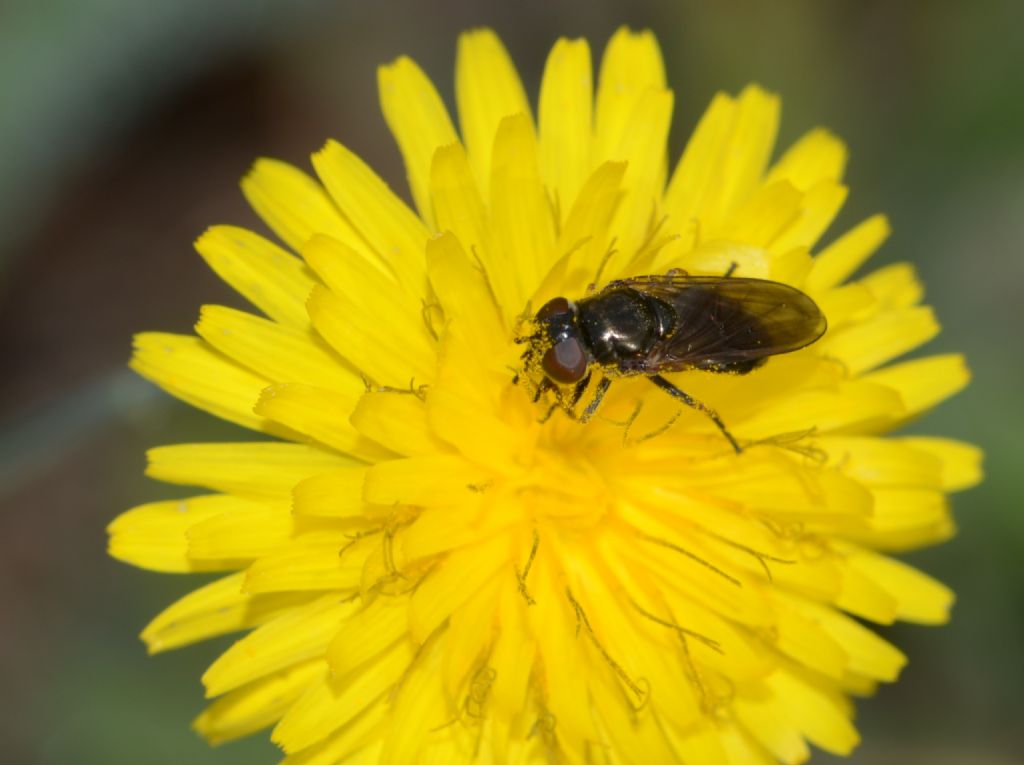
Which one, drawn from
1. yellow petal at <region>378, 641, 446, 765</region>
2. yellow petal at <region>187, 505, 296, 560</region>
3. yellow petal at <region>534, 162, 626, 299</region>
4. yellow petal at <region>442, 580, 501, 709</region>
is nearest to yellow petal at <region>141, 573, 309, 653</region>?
yellow petal at <region>187, 505, 296, 560</region>

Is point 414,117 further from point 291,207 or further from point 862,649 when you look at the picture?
point 862,649

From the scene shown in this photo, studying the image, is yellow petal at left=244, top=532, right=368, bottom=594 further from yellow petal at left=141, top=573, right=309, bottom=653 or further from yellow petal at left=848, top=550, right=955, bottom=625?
yellow petal at left=848, top=550, right=955, bottom=625

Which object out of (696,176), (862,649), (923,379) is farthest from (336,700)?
(923,379)

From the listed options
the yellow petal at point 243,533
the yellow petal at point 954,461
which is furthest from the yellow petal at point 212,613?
the yellow petal at point 954,461

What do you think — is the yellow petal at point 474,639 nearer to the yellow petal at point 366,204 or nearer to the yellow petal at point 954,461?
the yellow petal at point 366,204

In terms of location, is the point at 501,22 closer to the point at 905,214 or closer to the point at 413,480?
the point at 905,214
